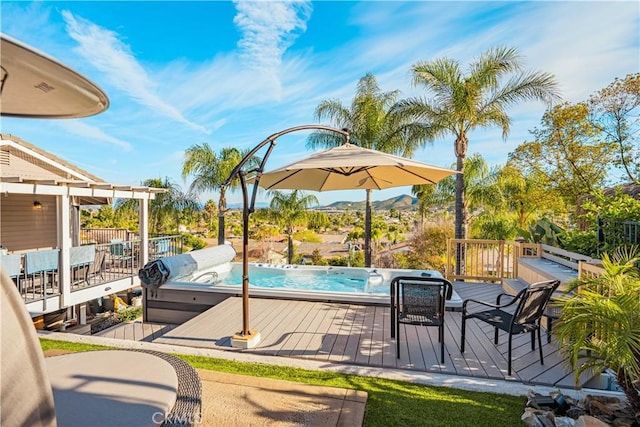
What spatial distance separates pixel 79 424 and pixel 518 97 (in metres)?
12.1

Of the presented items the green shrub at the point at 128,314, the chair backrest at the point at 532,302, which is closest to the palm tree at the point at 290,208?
the green shrub at the point at 128,314

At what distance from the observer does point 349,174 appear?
6.02 m

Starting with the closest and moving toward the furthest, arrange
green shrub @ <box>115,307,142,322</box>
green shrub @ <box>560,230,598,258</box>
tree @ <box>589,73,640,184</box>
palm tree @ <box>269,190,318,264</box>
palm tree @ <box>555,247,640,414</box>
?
1. palm tree @ <box>555,247,640,414</box>
2. green shrub @ <box>560,230,598,258</box>
3. green shrub @ <box>115,307,142,322</box>
4. tree @ <box>589,73,640,184</box>
5. palm tree @ <box>269,190,318,264</box>

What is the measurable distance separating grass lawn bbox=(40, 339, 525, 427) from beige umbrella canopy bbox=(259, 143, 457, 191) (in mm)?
2417

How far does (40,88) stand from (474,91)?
10952 millimetres

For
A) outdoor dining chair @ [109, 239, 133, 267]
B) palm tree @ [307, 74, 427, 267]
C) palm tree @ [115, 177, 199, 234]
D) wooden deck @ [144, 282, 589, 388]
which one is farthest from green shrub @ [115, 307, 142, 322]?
palm tree @ [307, 74, 427, 267]

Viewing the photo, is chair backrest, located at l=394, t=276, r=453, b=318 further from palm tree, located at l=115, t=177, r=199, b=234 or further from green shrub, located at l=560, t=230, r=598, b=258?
palm tree, located at l=115, t=177, r=199, b=234

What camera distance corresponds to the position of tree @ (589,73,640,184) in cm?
1197

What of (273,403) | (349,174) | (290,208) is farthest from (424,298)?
(290,208)

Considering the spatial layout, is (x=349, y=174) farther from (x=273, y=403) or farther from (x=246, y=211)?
(x=273, y=403)

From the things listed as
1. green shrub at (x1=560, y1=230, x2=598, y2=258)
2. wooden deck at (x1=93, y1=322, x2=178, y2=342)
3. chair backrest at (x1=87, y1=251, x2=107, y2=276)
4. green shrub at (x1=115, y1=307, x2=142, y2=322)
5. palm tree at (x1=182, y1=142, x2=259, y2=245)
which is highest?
palm tree at (x1=182, y1=142, x2=259, y2=245)

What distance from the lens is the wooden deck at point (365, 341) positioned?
146 inches

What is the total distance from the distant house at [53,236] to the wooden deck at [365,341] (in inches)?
179

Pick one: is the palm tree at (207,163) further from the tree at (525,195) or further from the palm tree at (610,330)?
the palm tree at (610,330)
